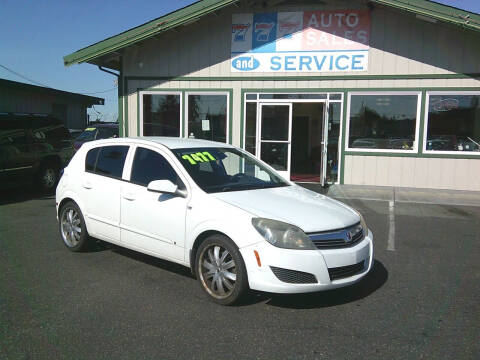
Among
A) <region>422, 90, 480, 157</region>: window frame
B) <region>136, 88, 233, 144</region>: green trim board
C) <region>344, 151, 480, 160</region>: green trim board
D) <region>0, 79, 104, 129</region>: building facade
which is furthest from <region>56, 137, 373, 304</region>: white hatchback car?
<region>0, 79, 104, 129</region>: building facade

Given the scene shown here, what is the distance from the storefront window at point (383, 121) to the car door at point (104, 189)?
300 inches

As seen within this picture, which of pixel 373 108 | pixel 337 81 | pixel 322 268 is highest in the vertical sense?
pixel 337 81

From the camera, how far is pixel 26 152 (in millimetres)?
10430

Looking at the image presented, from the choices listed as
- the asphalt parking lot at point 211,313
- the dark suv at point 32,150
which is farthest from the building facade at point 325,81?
the asphalt parking lot at point 211,313

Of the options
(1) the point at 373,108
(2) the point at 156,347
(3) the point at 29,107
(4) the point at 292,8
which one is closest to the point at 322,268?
(2) the point at 156,347

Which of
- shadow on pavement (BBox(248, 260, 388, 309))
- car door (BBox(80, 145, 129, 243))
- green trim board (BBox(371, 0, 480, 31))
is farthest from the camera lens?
green trim board (BBox(371, 0, 480, 31))

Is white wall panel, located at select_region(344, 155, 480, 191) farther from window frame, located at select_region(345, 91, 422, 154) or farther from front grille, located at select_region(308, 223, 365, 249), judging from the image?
front grille, located at select_region(308, 223, 365, 249)

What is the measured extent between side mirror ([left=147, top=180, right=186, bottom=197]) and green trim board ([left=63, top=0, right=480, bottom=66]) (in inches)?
305

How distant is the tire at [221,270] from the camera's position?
397 centimetres

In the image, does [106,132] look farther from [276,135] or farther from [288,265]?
[288,265]

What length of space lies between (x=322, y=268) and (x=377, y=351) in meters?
0.81

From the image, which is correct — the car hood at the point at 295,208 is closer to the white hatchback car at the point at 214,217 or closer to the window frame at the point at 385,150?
the white hatchback car at the point at 214,217

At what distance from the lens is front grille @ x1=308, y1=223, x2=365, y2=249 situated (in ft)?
12.9

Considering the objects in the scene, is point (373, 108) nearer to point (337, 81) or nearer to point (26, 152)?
point (337, 81)
